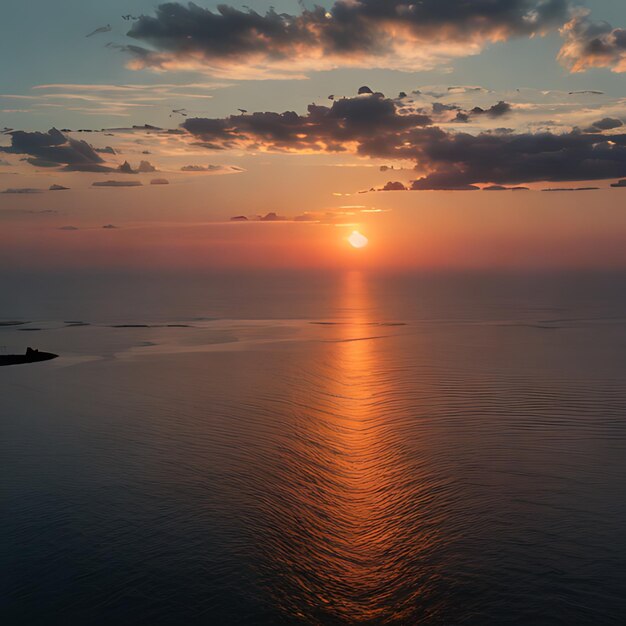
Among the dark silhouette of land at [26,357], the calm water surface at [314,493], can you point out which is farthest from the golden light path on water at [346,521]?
the dark silhouette of land at [26,357]

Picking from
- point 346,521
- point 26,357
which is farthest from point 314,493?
point 26,357

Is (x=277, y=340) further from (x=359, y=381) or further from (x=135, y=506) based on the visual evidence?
(x=135, y=506)

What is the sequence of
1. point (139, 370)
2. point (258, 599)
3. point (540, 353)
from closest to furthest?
point (258, 599) < point (139, 370) < point (540, 353)

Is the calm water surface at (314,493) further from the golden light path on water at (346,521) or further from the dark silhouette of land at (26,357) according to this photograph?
the dark silhouette of land at (26,357)

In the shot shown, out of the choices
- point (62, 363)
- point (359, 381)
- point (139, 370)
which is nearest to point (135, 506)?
point (359, 381)

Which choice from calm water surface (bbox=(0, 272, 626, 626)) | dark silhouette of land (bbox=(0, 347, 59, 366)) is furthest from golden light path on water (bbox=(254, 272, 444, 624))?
dark silhouette of land (bbox=(0, 347, 59, 366))

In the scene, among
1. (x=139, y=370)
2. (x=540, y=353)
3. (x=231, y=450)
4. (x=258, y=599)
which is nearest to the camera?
(x=258, y=599)

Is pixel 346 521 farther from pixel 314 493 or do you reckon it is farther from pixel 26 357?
pixel 26 357
